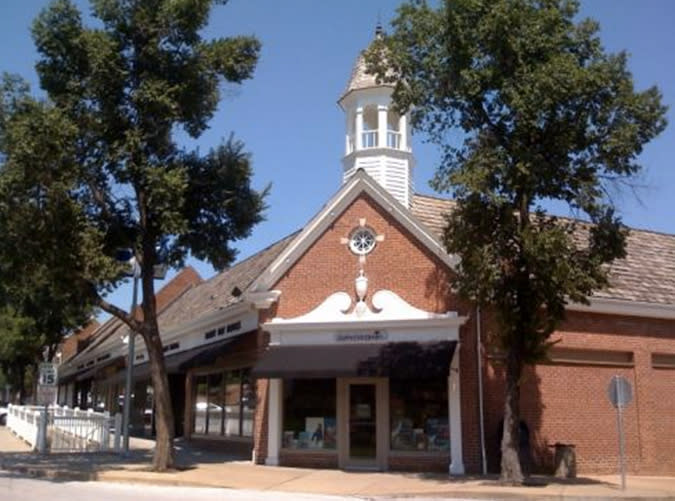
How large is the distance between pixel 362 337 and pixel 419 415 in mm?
2490

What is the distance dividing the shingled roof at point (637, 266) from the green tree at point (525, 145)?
14.1 feet

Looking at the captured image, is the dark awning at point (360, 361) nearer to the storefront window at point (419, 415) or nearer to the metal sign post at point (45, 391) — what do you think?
the storefront window at point (419, 415)

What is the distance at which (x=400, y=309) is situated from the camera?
20.8 meters

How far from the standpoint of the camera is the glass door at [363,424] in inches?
814

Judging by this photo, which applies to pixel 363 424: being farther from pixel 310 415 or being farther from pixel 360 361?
pixel 360 361

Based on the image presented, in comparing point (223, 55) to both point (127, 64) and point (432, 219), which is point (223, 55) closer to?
point (127, 64)

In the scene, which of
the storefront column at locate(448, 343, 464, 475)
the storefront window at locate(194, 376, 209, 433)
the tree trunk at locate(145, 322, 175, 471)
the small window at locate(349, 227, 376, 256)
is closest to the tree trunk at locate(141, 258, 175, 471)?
the tree trunk at locate(145, 322, 175, 471)

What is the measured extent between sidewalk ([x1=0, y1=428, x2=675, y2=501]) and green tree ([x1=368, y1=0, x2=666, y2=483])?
1.45 m

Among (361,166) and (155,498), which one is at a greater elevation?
(361,166)

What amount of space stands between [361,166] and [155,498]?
1267 centimetres

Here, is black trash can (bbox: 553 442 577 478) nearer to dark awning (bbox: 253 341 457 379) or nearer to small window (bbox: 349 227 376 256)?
dark awning (bbox: 253 341 457 379)

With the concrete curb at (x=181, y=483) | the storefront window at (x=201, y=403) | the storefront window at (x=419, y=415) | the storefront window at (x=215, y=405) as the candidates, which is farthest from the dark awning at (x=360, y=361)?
the storefront window at (x=201, y=403)

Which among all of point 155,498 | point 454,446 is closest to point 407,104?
point 454,446

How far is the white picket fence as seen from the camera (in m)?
24.8
